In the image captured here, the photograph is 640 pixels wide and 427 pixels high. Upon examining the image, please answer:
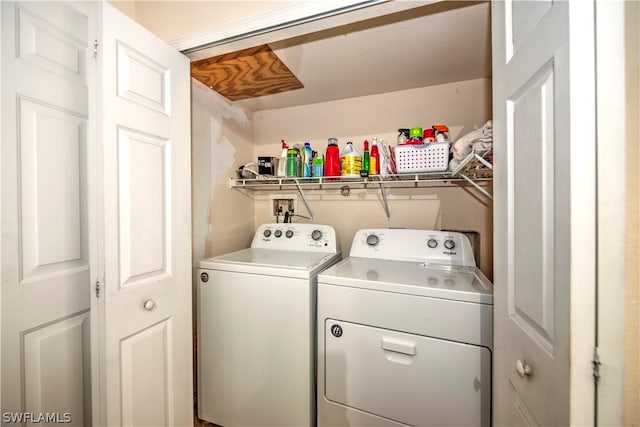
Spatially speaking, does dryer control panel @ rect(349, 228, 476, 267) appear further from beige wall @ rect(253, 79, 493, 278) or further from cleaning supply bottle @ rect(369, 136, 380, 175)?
cleaning supply bottle @ rect(369, 136, 380, 175)

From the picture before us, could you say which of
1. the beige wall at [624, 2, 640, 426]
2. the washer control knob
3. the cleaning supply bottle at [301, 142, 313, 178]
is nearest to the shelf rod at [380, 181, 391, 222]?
the washer control knob

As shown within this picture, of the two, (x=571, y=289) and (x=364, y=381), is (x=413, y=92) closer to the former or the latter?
(x=571, y=289)

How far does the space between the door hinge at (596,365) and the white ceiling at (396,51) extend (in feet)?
4.60

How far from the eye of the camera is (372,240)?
71.2 inches

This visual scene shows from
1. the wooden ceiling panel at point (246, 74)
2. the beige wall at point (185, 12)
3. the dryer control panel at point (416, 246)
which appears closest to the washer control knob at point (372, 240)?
the dryer control panel at point (416, 246)

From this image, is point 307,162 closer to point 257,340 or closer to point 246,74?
point 246,74

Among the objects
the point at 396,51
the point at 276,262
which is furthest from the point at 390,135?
the point at 276,262

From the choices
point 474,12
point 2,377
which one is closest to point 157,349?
point 2,377

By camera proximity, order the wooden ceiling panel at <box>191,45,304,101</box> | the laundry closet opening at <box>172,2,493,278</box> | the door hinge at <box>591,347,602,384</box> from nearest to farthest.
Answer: the door hinge at <box>591,347,602,384</box>, the laundry closet opening at <box>172,2,493,278</box>, the wooden ceiling panel at <box>191,45,304,101</box>

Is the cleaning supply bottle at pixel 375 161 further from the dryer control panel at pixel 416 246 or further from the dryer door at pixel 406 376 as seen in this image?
the dryer door at pixel 406 376

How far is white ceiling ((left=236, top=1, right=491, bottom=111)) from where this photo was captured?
49.5 inches

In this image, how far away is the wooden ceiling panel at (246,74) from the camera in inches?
61.5

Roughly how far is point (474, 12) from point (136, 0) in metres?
1.78

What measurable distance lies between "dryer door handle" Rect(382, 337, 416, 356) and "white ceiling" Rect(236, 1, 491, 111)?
1562 mm
